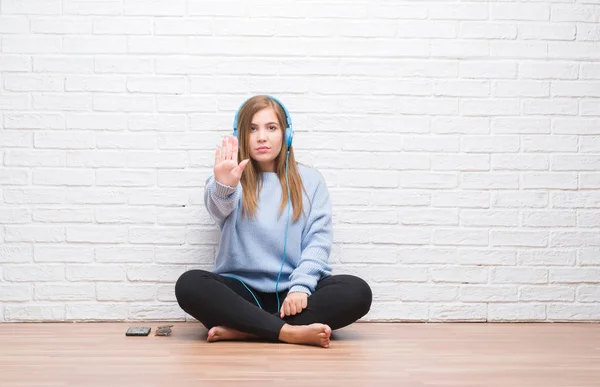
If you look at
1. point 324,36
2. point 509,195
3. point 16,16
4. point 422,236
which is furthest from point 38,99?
point 509,195

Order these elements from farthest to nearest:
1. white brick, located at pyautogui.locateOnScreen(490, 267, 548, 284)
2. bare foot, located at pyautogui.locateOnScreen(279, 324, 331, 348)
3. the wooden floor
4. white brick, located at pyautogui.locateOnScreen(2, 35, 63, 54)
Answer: white brick, located at pyautogui.locateOnScreen(490, 267, 548, 284) < white brick, located at pyautogui.locateOnScreen(2, 35, 63, 54) < bare foot, located at pyautogui.locateOnScreen(279, 324, 331, 348) < the wooden floor

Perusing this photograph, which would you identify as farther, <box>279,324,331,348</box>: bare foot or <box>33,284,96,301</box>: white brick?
<box>33,284,96,301</box>: white brick

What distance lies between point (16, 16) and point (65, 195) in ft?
2.44

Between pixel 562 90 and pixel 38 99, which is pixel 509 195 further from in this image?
pixel 38 99

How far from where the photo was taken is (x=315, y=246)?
8.48 feet

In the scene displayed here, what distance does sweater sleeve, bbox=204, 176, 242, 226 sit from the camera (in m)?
2.43

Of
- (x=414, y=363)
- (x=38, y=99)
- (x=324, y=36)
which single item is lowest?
(x=414, y=363)

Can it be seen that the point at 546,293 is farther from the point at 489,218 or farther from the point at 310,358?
the point at 310,358

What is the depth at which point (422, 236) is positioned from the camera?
9.36 ft

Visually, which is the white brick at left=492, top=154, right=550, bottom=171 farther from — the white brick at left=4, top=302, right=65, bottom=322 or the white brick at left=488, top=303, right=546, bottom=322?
the white brick at left=4, top=302, right=65, bottom=322

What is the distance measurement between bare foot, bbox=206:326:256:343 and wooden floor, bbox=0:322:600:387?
1.3 inches

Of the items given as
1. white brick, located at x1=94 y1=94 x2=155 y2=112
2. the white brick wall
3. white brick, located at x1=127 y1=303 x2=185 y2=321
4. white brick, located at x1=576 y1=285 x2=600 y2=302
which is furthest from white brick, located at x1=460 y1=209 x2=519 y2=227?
white brick, located at x1=94 y1=94 x2=155 y2=112

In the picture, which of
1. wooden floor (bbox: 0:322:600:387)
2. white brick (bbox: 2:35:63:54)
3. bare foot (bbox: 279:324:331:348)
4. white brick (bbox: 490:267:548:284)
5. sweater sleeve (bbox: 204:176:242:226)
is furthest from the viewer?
white brick (bbox: 490:267:548:284)

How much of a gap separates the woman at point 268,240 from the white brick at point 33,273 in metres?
0.64
